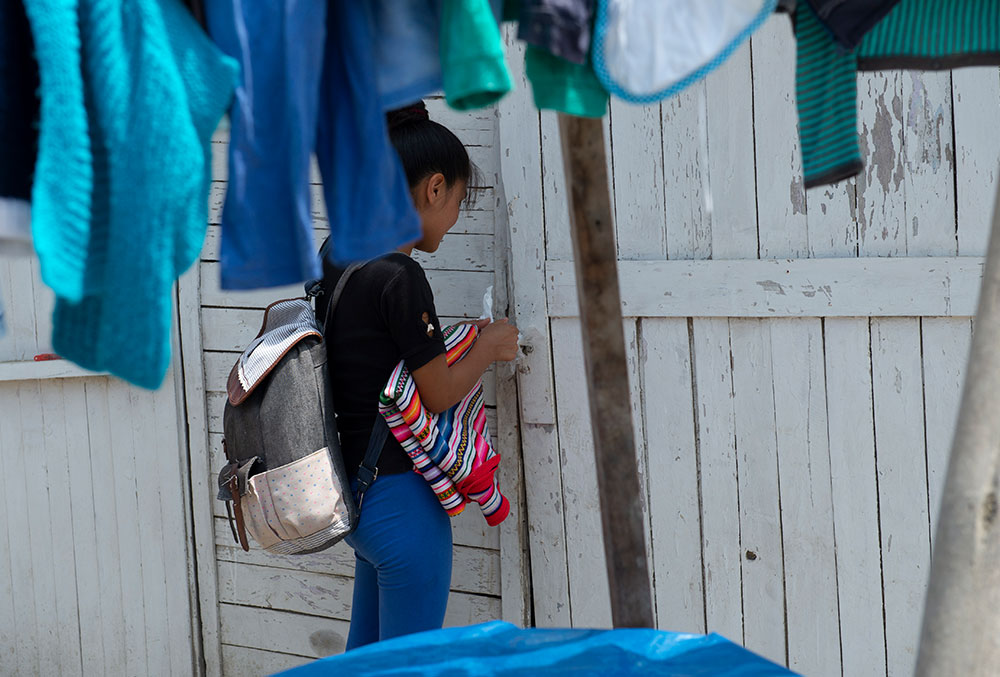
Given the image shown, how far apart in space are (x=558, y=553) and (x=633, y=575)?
1.12 m

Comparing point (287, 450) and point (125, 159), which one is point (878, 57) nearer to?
point (125, 159)

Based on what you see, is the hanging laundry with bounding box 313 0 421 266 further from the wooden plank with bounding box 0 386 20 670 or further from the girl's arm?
the wooden plank with bounding box 0 386 20 670

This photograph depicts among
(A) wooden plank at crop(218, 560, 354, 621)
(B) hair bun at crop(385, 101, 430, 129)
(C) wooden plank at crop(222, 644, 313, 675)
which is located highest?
(B) hair bun at crop(385, 101, 430, 129)

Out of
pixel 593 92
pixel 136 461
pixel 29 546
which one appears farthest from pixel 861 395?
pixel 29 546

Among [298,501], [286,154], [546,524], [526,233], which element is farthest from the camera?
[546,524]

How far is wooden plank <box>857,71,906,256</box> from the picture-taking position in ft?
7.32

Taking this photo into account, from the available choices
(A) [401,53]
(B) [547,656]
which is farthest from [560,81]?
(B) [547,656]

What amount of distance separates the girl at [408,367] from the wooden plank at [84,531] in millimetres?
1286

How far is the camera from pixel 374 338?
7.77 ft

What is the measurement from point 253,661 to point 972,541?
8.90ft

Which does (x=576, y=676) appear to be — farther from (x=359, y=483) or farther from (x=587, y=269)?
(x=359, y=483)

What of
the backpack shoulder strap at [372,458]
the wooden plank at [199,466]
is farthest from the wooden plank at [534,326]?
the wooden plank at [199,466]

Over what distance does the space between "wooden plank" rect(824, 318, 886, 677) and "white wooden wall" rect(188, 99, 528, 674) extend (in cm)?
87

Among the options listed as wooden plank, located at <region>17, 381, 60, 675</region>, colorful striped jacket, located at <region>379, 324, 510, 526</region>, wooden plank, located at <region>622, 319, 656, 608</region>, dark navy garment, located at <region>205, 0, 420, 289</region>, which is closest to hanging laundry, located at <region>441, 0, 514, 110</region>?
dark navy garment, located at <region>205, 0, 420, 289</region>
